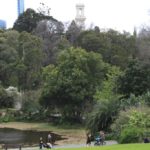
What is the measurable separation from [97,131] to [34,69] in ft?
108

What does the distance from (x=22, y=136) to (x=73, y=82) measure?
10.6 metres

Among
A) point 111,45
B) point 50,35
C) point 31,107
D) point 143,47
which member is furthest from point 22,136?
point 50,35

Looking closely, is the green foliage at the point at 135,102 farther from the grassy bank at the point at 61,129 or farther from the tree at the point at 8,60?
the tree at the point at 8,60

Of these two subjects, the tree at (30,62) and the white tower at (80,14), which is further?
the white tower at (80,14)

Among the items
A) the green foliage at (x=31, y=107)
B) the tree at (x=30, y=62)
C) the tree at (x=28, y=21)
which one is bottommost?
the green foliage at (x=31, y=107)

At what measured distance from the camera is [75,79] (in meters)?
62.4

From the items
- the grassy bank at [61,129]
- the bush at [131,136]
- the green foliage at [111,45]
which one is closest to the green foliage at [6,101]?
the grassy bank at [61,129]

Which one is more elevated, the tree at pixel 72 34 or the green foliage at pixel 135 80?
the tree at pixel 72 34

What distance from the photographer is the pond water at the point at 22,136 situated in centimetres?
5109

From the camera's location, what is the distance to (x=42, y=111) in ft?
226

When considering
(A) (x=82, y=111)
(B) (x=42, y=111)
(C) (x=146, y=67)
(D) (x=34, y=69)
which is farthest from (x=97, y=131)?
(D) (x=34, y=69)

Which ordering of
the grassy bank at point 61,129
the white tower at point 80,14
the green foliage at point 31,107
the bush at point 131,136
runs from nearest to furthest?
the bush at point 131,136 < the grassy bank at point 61,129 < the green foliage at point 31,107 < the white tower at point 80,14

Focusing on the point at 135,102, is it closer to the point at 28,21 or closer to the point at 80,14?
the point at 28,21

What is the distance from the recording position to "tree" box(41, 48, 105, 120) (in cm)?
6200
